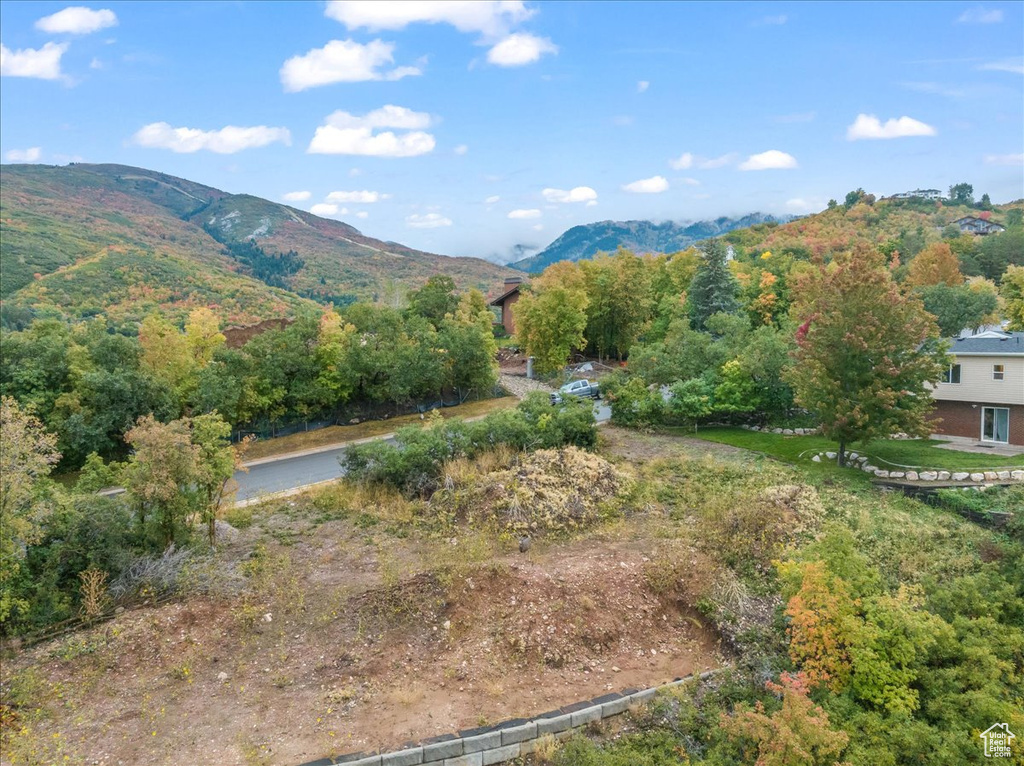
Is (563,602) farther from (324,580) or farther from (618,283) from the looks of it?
(618,283)

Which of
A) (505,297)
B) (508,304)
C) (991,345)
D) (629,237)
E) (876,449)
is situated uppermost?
(629,237)

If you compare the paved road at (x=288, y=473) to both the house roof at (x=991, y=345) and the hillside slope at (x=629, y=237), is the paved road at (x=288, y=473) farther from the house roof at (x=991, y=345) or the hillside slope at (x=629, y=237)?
the hillside slope at (x=629, y=237)

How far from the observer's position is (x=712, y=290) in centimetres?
3262

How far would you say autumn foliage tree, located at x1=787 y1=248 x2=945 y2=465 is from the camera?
1436cm

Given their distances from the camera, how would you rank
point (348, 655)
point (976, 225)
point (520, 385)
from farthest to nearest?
point (976, 225)
point (520, 385)
point (348, 655)

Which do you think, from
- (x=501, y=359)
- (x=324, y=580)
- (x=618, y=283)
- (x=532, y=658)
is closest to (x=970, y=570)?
(x=532, y=658)

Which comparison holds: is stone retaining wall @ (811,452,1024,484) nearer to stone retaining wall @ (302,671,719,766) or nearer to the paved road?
the paved road

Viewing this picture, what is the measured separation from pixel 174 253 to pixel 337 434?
2820 inches

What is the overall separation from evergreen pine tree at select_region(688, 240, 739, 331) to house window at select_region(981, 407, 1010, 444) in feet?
51.9

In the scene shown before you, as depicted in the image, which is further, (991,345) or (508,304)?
(508,304)

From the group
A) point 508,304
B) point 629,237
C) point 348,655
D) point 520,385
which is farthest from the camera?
point 629,237

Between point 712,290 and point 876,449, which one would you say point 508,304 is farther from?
point 876,449

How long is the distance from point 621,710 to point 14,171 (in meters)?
171

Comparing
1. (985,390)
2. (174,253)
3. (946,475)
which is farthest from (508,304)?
(174,253)
